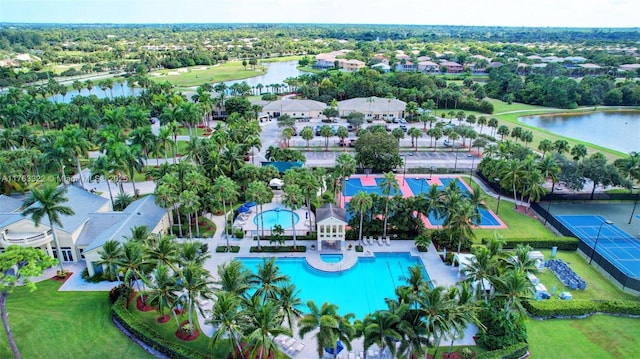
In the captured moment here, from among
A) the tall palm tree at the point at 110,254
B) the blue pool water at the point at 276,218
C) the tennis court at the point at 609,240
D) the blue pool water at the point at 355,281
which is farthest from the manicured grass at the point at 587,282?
the tall palm tree at the point at 110,254

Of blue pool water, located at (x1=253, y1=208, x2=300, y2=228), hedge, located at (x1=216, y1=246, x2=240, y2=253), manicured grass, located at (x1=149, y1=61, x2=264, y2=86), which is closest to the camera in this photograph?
hedge, located at (x1=216, y1=246, x2=240, y2=253)

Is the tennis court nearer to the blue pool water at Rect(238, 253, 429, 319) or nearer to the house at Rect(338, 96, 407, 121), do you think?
the blue pool water at Rect(238, 253, 429, 319)

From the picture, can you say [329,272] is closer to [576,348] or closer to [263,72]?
[576,348]

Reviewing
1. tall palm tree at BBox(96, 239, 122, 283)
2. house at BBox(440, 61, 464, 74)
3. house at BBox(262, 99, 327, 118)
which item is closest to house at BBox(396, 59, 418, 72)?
house at BBox(440, 61, 464, 74)

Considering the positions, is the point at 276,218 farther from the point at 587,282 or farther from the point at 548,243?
the point at 587,282

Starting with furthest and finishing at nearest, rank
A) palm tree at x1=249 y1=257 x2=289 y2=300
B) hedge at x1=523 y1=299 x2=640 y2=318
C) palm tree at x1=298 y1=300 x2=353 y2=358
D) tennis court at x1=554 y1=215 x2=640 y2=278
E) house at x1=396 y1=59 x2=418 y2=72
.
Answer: house at x1=396 y1=59 x2=418 y2=72, tennis court at x1=554 y1=215 x2=640 y2=278, hedge at x1=523 y1=299 x2=640 y2=318, palm tree at x1=249 y1=257 x2=289 y2=300, palm tree at x1=298 y1=300 x2=353 y2=358

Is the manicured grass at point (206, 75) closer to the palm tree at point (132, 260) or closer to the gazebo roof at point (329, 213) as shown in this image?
the gazebo roof at point (329, 213)
